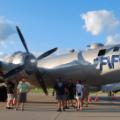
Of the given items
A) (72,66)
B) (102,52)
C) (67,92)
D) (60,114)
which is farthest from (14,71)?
(60,114)

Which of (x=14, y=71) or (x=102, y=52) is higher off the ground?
(x=102, y=52)

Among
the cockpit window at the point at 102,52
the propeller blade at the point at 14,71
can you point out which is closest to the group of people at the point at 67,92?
the cockpit window at the point at 102,52

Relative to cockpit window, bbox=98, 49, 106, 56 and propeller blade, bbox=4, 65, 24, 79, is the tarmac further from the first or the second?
propeller blade, bbox=4, 65, 24, 79

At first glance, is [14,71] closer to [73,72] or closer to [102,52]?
[73,72]

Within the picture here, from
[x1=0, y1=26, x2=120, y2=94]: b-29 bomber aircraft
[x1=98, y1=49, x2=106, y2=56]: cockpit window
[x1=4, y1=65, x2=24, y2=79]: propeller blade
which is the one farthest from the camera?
[x1=4, y1=65, x2=24, y2=79]: propeller blade

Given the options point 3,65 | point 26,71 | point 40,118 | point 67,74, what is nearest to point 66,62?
point 67,74

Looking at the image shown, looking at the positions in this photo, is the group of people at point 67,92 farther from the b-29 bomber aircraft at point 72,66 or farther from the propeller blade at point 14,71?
the propeller blade at point 14,71

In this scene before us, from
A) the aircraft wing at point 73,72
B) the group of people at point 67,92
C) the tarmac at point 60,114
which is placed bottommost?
the tarmac at point 60,114

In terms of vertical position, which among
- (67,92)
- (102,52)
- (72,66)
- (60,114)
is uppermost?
(102,52)

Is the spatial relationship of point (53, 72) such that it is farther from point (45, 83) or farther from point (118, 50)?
point (118, 50)

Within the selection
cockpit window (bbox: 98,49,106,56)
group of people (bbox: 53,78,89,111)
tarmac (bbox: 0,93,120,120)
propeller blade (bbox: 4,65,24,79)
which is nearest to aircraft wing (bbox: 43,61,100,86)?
cockpit window (bbox: 98,49,106,56)

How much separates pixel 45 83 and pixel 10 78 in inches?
105

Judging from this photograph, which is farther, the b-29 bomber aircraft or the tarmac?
the b-29 bomber aircraft

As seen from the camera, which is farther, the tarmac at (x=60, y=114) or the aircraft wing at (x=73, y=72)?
the aircraft wing at (x=73, y=72)
